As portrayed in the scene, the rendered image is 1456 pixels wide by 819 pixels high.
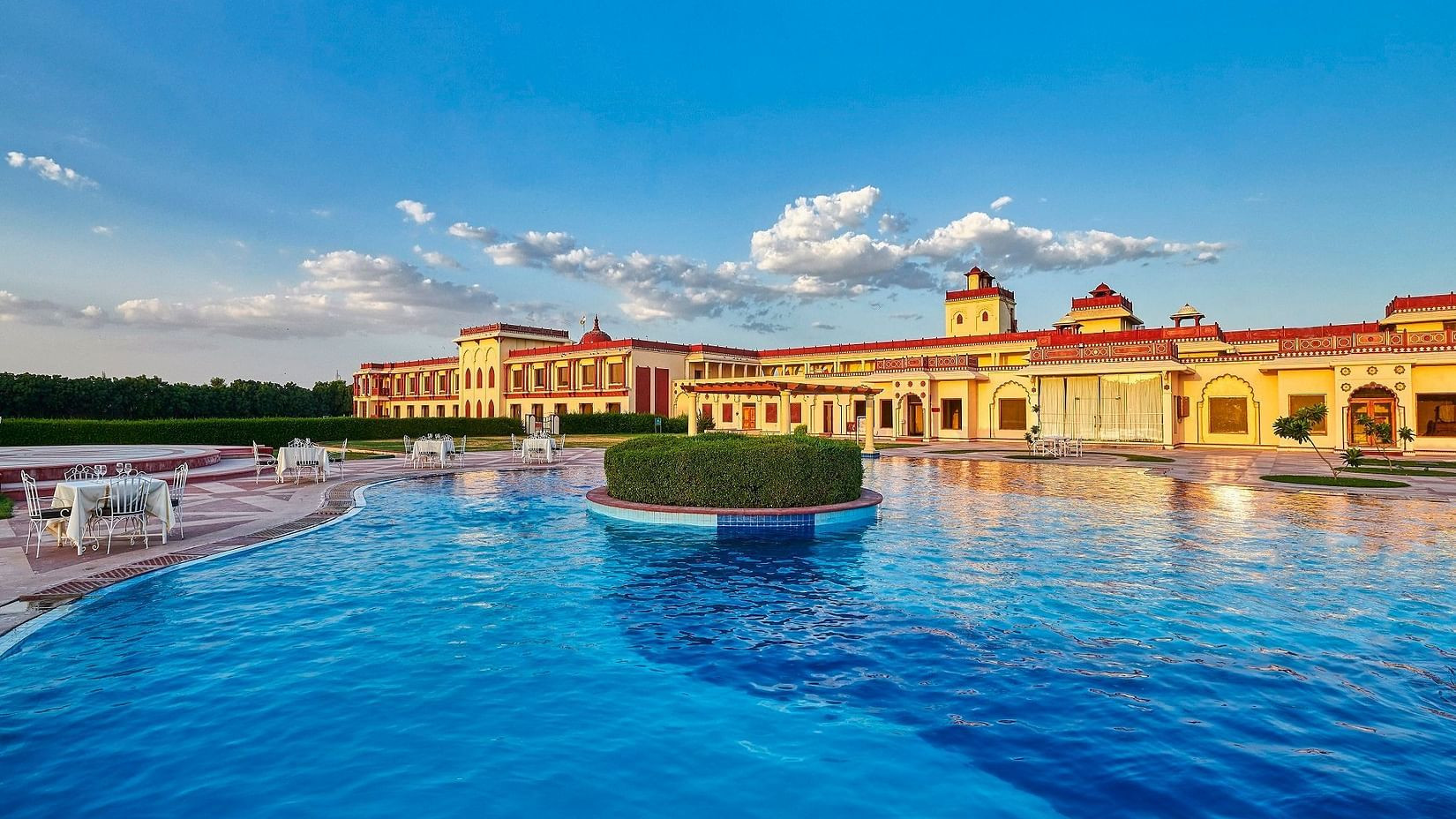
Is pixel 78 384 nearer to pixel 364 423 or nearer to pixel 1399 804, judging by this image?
pixel 364 423

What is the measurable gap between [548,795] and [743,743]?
1149 millimetres

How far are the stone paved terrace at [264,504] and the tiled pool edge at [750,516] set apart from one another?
5007 millimetres

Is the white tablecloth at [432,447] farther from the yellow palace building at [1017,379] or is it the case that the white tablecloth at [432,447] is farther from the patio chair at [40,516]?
the patio chair at [40,516]

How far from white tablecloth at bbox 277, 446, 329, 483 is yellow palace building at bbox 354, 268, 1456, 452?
10.0 meters

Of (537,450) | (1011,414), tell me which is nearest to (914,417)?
(1011,414)

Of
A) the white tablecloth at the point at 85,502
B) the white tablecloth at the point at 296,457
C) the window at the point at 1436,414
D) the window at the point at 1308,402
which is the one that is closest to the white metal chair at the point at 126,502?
the white tablecloth at the point at 85,502

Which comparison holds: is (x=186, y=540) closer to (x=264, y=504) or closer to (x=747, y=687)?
(x=264, y=504)

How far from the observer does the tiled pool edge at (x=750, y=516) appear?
10.6m

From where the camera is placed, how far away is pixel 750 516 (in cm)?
1062

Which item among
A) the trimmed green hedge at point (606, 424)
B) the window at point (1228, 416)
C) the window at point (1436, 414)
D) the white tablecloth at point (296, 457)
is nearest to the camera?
the white tablecloth at point (296, 457)

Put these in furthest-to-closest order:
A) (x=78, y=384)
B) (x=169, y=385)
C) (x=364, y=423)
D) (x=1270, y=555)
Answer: (x=169, y=385), (x=78, y=384), (x=364, y=423), (x=1270, y=555)

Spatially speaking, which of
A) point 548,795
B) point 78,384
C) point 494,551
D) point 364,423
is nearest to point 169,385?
point 78,384

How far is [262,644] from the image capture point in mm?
5562

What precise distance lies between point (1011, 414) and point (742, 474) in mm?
29249
